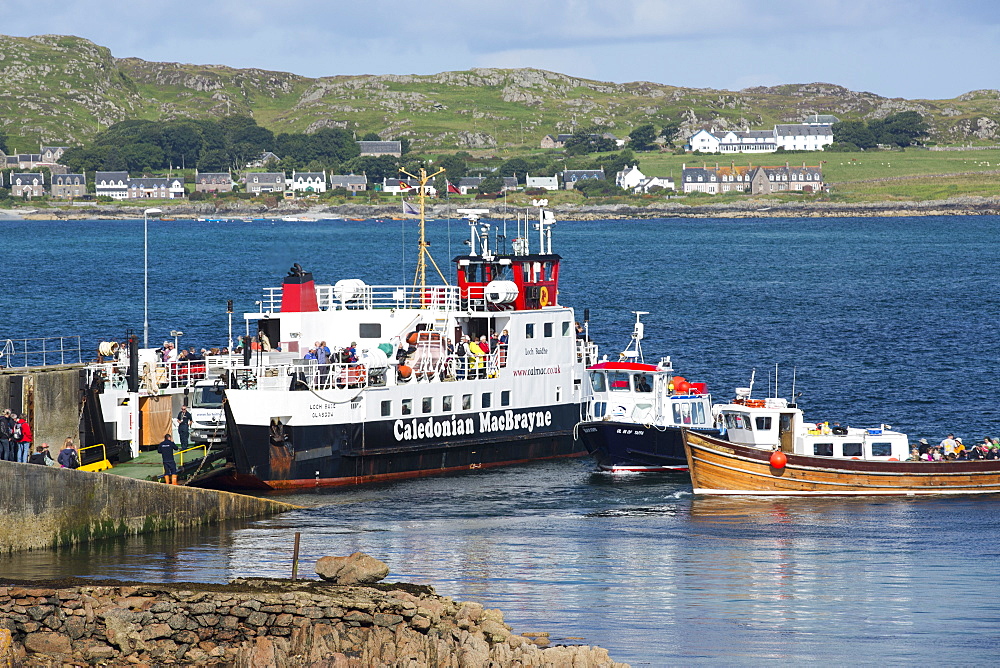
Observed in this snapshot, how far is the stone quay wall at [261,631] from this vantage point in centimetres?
1991

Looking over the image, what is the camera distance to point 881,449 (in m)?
38.3

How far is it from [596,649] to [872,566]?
1179 cm

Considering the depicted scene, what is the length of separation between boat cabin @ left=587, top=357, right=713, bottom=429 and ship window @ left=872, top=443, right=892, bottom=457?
504cm

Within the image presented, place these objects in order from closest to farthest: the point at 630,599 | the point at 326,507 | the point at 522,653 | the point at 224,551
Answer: the point at 522,653
the point at 630,599
the point at 224,551
the point at 326,507

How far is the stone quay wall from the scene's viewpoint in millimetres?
19906

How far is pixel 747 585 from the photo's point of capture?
91.0 ft

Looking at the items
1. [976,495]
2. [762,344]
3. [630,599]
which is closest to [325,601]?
[630,599]

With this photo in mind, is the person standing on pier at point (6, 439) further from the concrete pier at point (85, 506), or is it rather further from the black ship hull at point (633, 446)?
the black ship hull at point (633, 446)

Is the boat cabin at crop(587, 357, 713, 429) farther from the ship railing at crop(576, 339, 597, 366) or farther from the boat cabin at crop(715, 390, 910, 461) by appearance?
the boat cabin at crop(715, 390, 910, 461)

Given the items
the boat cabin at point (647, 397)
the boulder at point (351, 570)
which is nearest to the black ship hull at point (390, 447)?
the boat cabin at point (647, 397)

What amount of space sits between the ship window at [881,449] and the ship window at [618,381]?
320 inches

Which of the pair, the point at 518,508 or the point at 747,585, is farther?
the point at 518,508

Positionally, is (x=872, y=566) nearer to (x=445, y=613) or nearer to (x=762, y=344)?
(x=445, y=613)

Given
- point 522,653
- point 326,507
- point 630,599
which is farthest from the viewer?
point 326,507
